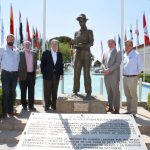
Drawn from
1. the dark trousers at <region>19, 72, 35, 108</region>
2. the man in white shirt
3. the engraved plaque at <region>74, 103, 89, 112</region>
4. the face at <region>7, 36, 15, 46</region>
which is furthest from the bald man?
the man in white shirt

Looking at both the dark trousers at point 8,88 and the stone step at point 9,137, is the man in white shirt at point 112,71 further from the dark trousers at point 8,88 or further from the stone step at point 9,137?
the stone step at point 9,137

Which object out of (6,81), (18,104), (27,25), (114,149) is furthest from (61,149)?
(27,25)

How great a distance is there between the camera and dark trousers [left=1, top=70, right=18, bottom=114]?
740 centimetres

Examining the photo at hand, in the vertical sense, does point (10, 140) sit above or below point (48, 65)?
below

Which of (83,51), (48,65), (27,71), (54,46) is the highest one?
(54,46)

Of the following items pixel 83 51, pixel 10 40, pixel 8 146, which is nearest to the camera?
pixel 8 146

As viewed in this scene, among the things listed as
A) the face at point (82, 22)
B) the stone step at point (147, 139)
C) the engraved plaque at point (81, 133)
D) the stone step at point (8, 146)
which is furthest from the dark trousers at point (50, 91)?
the engraved plaque at point (81, 133)

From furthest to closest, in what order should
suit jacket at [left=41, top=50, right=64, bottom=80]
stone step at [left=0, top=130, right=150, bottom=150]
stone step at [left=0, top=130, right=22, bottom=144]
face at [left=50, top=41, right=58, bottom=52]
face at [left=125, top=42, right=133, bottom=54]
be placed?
suit jacket at [left=41, top=50, right=64, bottom=80], face at [left=50, top=41, right=58, bottom=52], face at [left=125, top=42, right=133, bottom=54], stone step at [left=0, top=130, right=22, bottom=144], stone step at [left=0, top=130, right=150, bottom=150]

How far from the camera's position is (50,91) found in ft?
27.6

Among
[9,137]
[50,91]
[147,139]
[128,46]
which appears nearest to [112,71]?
[128,46]

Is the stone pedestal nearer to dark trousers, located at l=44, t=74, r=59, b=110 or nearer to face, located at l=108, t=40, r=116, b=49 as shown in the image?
dark trousers, located at l=44, t=74, r=59, b=110

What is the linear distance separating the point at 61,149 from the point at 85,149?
305 mm

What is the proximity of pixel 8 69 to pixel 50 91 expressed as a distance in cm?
139

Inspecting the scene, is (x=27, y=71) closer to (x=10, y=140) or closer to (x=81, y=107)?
(x=81, y=107)
